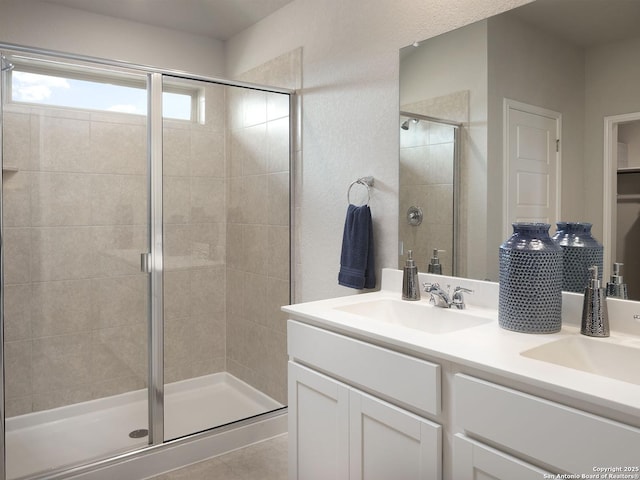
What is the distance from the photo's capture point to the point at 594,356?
132 centimetres

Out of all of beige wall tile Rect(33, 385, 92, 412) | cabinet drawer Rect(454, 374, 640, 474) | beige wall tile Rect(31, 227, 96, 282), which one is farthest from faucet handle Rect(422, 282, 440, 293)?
beige wall tile Rect(33, 385, 92, 412)

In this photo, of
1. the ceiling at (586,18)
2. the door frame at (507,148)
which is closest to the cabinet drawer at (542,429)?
the door frame at (507,148)

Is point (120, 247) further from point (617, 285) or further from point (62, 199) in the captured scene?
point (617, 285)

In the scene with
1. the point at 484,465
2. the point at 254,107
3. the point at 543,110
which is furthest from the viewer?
the point at 254,107

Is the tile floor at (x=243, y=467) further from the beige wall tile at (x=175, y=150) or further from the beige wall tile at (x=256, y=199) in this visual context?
the beige wall tile at (x=175, y=150)

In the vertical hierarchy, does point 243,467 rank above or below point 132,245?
below

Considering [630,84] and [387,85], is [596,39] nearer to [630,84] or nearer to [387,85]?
[630,84]

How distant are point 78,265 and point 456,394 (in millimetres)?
2050

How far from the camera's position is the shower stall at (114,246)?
7.39 feet

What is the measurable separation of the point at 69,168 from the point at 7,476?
1.42m

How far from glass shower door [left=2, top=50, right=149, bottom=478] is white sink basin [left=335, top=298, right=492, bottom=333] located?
3.87 feet

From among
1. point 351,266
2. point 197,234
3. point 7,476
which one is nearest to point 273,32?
point 197,234

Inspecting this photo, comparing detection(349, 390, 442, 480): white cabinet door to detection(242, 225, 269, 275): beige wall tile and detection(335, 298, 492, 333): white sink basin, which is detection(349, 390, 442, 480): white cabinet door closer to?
detection(335, 298, 492, 333): white sink basin

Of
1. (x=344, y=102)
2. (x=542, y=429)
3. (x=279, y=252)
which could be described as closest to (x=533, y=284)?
(x=542, y=429)
